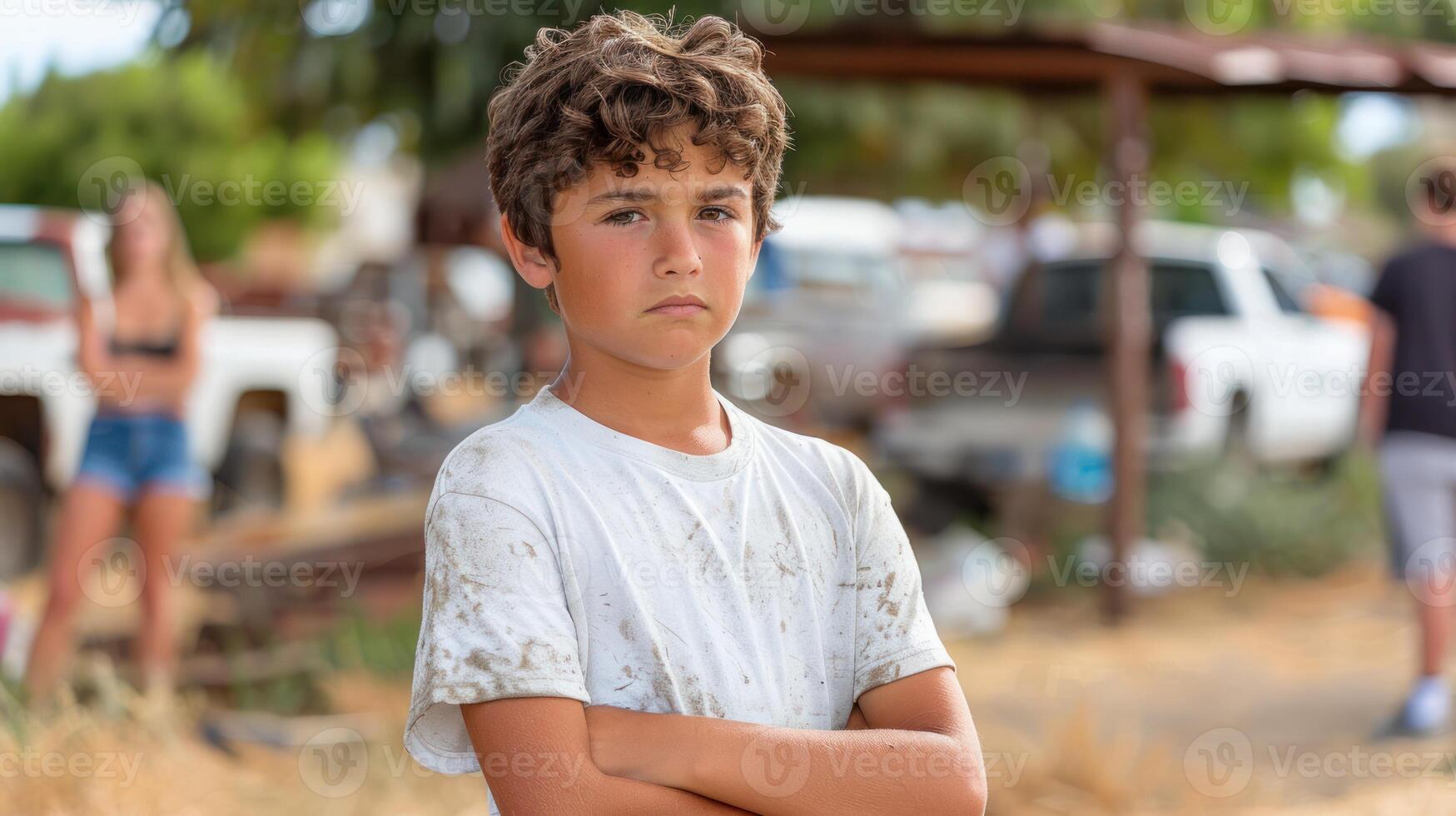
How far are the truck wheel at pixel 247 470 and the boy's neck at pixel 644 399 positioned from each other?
8587 millimetres

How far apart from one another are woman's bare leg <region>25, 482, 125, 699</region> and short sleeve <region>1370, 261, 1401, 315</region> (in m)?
5.09

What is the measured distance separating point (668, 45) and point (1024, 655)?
5.95 meters

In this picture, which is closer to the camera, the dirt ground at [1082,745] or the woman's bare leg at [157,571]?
the dirt ground at [1082,745]

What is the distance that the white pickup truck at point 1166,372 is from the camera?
897 centimetres

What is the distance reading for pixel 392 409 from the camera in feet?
37.3

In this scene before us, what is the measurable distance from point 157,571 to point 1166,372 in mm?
6379

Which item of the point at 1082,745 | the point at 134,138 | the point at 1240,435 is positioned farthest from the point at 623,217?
the point at 134,138

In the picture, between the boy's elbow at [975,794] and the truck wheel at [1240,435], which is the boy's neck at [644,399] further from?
the truck wheel at [1240,435]

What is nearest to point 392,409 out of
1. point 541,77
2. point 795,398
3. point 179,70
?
point 795,398

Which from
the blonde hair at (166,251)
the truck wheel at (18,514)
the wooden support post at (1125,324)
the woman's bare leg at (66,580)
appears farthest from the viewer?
the truck wheel at (18,514)

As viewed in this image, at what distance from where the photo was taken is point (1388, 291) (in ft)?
19.2

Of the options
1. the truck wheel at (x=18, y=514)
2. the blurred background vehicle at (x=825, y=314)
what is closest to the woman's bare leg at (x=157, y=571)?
the truck wheel at (x=18, y=514)

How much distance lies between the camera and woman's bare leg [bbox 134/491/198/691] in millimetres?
5301

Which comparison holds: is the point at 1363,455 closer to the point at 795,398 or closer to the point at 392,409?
the point at 795,398
